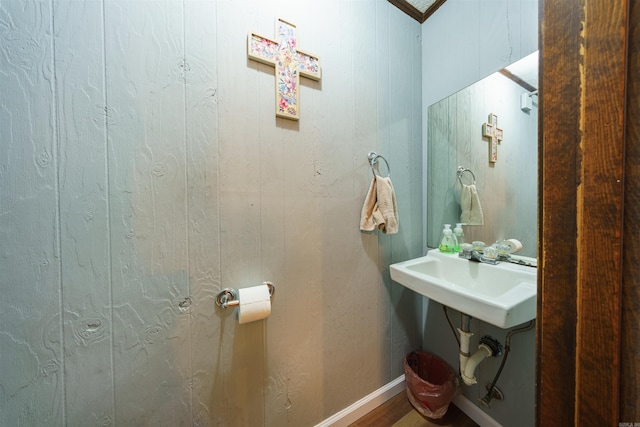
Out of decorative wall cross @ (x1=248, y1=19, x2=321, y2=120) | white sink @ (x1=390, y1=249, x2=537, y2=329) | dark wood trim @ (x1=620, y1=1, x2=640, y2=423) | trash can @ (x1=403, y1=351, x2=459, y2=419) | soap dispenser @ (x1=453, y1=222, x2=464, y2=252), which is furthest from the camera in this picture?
soap dispenser @ (x1=453, y1=222, x2=464, y2=252)

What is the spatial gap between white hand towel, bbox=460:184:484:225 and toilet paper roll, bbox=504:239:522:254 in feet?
0.48

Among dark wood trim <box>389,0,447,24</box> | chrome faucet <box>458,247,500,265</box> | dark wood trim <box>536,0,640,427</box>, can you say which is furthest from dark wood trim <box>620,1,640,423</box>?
dark wood trim <box>389,0,447,24</box>

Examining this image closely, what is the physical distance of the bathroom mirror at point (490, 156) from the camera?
3.00 ft

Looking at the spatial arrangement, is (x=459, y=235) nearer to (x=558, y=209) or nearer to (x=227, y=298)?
(x=558, y=209)

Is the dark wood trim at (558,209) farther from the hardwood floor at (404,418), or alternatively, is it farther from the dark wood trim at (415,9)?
the dark wood trim at (415,9)

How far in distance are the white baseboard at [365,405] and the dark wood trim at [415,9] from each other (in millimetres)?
2110

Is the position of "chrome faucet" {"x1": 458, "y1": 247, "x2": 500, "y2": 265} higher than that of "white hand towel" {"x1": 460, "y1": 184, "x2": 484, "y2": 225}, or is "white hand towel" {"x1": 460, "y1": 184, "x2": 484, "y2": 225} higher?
"white hand towel" {"x1": 460, "y1": 184, "x2": 484, "y2": 225}

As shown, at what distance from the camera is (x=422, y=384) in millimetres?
1101

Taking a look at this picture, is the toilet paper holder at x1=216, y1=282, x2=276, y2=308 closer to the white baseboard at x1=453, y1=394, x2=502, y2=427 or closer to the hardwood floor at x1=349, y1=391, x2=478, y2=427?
the hardwood floor at x1=349, y1=391, x2=478, y2=427

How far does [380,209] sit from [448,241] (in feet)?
1.54

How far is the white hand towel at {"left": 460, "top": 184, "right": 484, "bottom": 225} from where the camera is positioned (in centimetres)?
112

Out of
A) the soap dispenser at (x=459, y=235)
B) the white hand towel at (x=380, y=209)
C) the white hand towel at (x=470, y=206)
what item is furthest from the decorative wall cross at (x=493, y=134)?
the white hand towel at (x=380, y=209)

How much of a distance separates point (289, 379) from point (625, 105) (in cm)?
119

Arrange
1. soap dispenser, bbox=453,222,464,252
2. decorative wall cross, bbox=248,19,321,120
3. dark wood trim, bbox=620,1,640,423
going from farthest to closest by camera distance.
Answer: soap dispenser, bbox=453,222,464,252 < decorative wall cross, bbox=248,19,321,120 < dark wood trim, bbox=620,1,640,423
